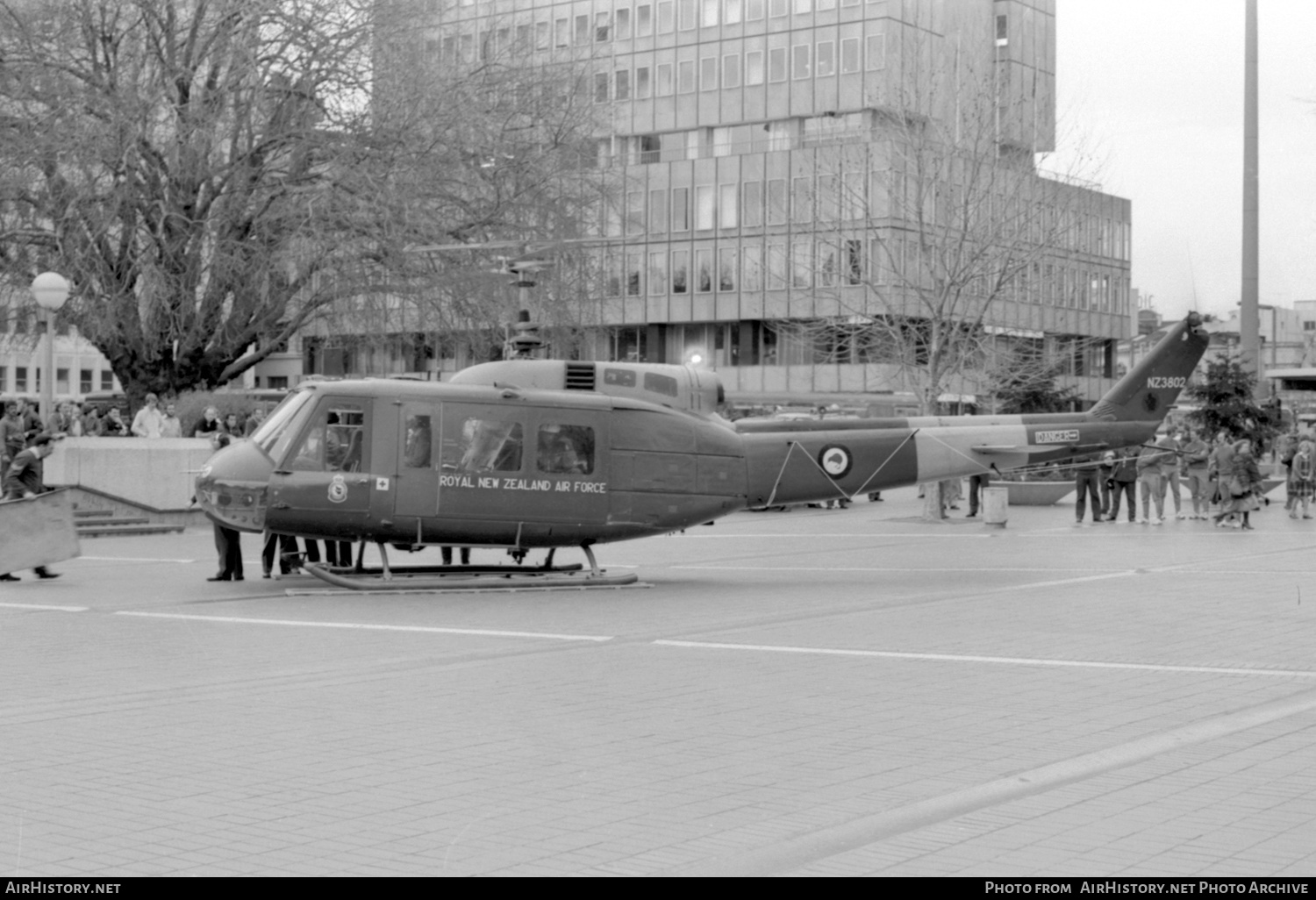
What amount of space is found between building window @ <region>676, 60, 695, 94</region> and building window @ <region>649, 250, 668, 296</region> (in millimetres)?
7749

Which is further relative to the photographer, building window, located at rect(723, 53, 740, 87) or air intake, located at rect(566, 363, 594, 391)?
building window, located at rect(723, 53, 740, 87)

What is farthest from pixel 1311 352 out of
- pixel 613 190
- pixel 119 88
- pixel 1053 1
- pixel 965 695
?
pixel 965 695

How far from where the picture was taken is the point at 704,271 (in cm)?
7738

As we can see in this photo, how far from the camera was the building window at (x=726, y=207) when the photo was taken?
76.1m

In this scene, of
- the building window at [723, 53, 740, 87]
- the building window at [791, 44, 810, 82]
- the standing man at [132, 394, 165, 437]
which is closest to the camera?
the standing man at [132, 394, 165, 437]

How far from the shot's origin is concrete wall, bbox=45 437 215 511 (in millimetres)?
29641

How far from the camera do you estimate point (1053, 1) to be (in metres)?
77.2

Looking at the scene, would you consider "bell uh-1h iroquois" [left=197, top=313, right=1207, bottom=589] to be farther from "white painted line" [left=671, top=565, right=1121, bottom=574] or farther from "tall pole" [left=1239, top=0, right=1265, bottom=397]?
"tall pole" [left=1239, top=0, right=1265, bottom=397]

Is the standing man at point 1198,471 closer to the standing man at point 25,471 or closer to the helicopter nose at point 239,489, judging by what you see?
the helicopter nose at point 239,489

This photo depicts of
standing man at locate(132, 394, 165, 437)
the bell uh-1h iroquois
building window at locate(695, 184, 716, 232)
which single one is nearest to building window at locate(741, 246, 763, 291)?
building window at locate(695, 184, 716, 232)

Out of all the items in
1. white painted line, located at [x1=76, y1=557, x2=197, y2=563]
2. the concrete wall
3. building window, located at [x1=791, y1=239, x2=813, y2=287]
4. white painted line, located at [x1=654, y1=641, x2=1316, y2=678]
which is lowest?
white painted line, located at [x1=76, y1=557, x2=197, y2=563]

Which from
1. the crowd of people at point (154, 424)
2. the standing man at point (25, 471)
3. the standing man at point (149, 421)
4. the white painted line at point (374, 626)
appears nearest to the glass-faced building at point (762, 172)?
the crowd of people at point (154, 424)

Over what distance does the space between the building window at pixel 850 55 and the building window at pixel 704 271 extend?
10335 millimetres

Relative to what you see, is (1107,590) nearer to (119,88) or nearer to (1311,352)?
(119,88)
